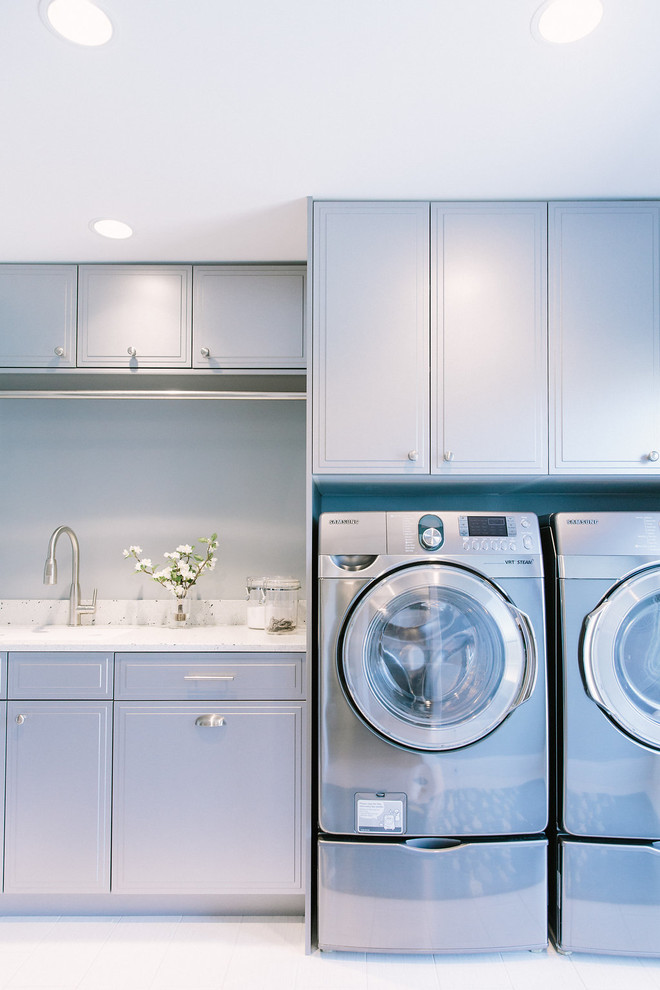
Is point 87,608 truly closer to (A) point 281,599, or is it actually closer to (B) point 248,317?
(A) point 281,599

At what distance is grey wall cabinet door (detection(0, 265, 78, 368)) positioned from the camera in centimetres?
251

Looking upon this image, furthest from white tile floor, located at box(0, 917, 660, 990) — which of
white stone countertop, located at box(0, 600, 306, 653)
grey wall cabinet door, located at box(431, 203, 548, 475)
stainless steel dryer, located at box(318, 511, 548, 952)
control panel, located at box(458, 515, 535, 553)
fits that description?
grey wall cabinet door, located at box(431, 203, 548, 475)

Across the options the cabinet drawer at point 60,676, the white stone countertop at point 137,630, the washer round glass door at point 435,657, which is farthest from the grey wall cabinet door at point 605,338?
the cabinet drawer at point 60,676

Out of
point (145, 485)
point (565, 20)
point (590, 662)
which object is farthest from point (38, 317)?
point (590, 662)

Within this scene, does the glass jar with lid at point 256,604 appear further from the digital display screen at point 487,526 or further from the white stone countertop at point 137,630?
the digital display screen at point 487,526

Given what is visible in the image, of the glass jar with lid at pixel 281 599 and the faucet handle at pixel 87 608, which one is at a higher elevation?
the glass jar with lid at pixel 281 599

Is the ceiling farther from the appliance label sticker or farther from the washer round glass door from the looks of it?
the appliance label sticker

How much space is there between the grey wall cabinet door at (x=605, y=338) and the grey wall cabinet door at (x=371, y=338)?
45 cm

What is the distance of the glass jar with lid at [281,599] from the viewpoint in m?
2.49

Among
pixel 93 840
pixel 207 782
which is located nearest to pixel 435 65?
pixel 207 782

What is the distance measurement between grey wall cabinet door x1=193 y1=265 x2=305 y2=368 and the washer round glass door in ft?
3.51

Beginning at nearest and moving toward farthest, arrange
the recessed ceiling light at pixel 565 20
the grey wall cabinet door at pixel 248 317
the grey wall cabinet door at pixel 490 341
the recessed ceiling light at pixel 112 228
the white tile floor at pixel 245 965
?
the recessed ceiling light at pixel 565 20
the white tile floor at pixel 245 965
the grey wall cabinet door at pixel 490 341
the recessed ceiling light at pixel 112 228
the grey wall cabinet door at pixel 248 317

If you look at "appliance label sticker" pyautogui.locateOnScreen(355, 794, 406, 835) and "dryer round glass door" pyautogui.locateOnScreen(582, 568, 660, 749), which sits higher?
"dryer round glass door" pyautogui.locateOnScreen(582, 568, 660, 749)

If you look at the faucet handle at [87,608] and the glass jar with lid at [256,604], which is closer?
the glass jar with lid at [256,604]
